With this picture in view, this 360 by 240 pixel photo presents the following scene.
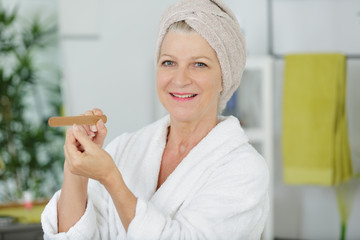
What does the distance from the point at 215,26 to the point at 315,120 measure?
1.88 m

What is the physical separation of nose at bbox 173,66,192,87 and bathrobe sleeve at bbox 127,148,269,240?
19cm

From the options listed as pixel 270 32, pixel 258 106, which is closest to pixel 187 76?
pixel 258 106

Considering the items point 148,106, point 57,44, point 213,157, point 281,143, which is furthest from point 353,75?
point 213,157

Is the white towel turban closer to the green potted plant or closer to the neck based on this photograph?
the neck

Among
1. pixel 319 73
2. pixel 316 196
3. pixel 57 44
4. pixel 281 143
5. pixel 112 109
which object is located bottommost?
pixel 316 196

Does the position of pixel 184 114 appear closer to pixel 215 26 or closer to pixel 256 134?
pixel 215 26

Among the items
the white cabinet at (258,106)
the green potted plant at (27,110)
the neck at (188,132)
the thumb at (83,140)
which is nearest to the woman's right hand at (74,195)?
the thumb at (83,140)

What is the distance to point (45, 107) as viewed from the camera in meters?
2.95

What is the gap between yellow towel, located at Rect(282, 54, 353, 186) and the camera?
113 inches

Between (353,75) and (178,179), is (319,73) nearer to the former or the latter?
(353,75)

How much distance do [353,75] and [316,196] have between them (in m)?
0.74

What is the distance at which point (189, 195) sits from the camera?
1178mm

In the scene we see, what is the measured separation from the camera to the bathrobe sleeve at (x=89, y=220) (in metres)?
1.15

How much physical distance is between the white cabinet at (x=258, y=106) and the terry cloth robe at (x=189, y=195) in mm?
1698
